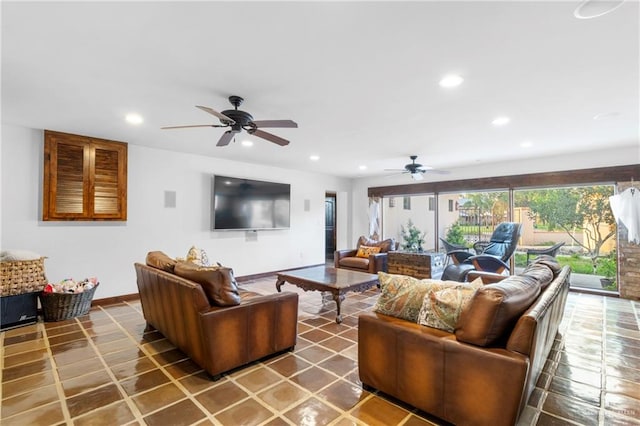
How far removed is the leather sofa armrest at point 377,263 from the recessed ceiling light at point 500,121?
9.46 ft

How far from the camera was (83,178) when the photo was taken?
4.21m

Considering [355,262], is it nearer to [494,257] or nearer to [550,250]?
[494,257]

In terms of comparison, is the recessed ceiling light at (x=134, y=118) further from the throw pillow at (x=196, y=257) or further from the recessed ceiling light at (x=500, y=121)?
the recessed ceiling light at (x=500, y=121)

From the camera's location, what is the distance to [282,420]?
6.22 feet

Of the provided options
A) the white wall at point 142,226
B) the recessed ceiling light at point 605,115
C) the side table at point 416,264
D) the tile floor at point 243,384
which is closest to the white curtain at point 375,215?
the white wall at point 142,226

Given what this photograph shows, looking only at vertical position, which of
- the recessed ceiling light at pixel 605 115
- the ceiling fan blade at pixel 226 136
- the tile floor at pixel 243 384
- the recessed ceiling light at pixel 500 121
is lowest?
the tile floor at pixel 243 384

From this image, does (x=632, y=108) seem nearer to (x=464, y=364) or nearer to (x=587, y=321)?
(x=587, y=321)

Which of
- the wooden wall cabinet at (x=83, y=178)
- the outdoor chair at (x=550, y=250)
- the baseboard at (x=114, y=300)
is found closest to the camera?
the wooden wall cabinet at (x=83, y=178)

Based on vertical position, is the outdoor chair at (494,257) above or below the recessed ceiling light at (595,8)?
below

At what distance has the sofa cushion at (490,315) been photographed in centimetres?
166

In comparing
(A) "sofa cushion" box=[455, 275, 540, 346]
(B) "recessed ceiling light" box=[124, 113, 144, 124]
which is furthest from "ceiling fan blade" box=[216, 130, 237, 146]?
(A) "sofa cushion" box=[455, 275, 540, 346]

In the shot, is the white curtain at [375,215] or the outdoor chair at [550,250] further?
the white curtain at [375,215]

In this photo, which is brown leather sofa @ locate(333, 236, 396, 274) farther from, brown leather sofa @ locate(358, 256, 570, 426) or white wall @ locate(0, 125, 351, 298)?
brown leather sofa @ locate(358, 256, 570, 426)

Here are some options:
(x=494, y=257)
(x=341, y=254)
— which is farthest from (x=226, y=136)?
(x=494, y=257)
